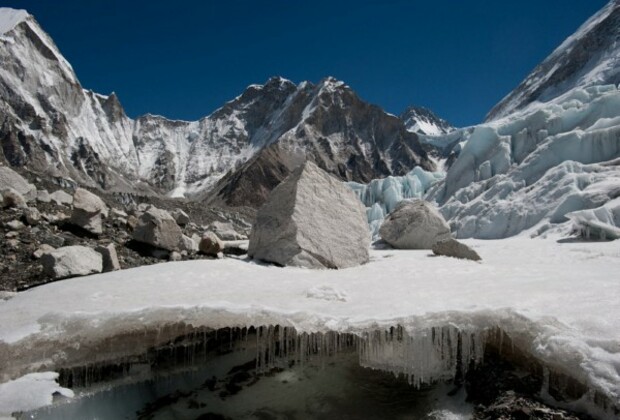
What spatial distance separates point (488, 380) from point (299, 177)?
18.5ft

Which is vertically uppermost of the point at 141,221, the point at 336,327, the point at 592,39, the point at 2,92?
the point at 2,92

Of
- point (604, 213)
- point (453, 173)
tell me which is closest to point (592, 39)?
point (453, 173)

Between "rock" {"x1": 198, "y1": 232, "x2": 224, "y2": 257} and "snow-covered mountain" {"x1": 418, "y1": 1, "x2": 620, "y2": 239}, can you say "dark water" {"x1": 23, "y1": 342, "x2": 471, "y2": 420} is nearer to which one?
"rock" {"x1": 198, "y1": 232, "x2": 224, "y2": 257}

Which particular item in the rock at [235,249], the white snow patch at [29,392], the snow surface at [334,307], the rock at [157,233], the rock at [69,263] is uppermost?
the rock at [157,233]

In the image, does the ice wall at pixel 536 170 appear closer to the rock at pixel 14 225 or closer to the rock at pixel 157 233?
the rock at pixel 157 233

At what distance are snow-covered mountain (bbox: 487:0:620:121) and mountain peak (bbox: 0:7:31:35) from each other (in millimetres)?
110771

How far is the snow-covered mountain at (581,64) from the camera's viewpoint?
53000 millimetres

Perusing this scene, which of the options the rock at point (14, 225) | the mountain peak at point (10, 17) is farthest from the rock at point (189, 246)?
the mountain peak at point (10, 17)

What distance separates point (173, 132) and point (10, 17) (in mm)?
53672

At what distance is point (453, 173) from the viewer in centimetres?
3409

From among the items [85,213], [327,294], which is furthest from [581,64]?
[327,294]

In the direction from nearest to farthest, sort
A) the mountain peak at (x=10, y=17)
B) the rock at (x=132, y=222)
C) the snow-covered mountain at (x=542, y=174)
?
the rock at (x=132, y=222)
the snow-covered mountain at (x=542, y=174)
the mountain peak at (x=10, y=17)

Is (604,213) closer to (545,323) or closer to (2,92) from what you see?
(545,323)

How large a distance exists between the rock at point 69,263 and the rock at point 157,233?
94.6 inches
